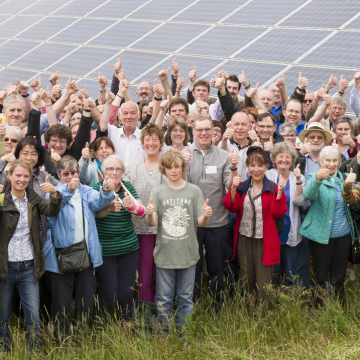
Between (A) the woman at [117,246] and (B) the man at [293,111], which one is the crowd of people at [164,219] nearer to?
(A) the woman at [117,246]

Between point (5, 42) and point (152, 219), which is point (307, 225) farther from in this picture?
point (5, 42)

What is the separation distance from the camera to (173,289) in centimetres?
599

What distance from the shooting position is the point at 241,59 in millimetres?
11438

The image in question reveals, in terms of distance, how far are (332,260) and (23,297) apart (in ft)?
11.7

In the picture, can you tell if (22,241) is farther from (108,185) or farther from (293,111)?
(293,111)

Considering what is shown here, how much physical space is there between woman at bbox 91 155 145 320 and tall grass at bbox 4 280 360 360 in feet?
0.91

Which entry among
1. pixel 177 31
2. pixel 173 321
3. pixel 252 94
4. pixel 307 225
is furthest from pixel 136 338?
pixel 177 31

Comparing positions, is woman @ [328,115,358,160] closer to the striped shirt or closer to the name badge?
Result: the name badge

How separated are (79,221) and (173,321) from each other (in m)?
1.48

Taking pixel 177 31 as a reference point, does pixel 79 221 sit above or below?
below

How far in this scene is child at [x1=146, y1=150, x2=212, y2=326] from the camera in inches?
230

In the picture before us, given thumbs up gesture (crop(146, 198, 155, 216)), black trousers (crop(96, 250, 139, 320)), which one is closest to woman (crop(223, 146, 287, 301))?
thumbs up gesture (crop(146, 198, 155, 216))

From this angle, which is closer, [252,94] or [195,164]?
[195,164]

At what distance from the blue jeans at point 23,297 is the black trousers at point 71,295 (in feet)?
0.66
